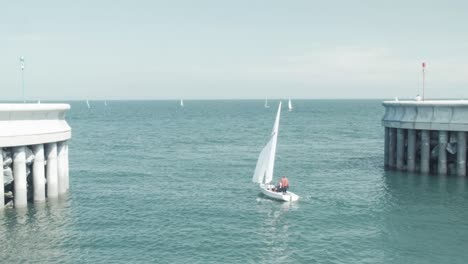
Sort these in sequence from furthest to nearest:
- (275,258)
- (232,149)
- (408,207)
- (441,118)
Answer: (232,149) < (441,118) < (408,207) < (275,258)

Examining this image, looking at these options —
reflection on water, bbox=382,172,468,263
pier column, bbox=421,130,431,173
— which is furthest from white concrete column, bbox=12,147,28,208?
pier column, bbox=421,130,431,173

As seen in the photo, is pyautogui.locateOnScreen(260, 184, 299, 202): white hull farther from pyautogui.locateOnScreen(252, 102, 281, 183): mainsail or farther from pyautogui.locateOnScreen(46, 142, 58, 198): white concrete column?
pyautogui.locateOnScreen(46, 142, 58, 198): white concrete column

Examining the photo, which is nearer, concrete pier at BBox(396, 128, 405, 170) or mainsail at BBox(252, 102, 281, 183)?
mainsail at BBox(252, 102, 281, 183)

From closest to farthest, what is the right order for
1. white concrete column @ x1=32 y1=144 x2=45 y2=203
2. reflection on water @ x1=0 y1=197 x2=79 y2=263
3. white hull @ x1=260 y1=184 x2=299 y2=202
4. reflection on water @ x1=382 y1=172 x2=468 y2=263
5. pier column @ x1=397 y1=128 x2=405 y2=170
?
reflection on water @ x1=0 y1=197 x2=79 y2=263
reflection on water @ x1=382 y1=172 x2=468 y2=263
white concrete column @ x1=32 y1=144 x2=45 y2=203
white hull @ x1=260 y1=184 x2=299 y2=202
pier column @ x1=397 y1=128 x2=405 y2=170

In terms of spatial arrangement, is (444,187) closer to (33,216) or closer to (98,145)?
(33,216)

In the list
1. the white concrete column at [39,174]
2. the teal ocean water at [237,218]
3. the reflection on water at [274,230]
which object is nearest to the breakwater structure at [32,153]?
the white concrete column at [39,174]

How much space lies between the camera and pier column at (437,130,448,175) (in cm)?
6100

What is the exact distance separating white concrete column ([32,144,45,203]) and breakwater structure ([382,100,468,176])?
38664mm

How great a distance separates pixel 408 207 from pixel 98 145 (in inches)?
2647

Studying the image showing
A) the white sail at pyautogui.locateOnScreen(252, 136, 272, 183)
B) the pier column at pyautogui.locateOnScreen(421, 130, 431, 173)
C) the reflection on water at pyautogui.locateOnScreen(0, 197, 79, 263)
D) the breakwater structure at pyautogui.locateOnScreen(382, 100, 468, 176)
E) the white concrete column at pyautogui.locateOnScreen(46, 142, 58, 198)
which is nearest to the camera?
the reflection on water at pyautogui.locateOnScreen(0, 197, 79, 263)

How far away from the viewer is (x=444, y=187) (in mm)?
56969

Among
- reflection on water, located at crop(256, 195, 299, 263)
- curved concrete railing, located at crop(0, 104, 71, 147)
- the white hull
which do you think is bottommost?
reflection on water, located at crop(256, 195, 299, 263)

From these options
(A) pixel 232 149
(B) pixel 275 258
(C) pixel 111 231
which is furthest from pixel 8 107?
(A) pixel 232 149

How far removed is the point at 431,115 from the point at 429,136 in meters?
2.46
